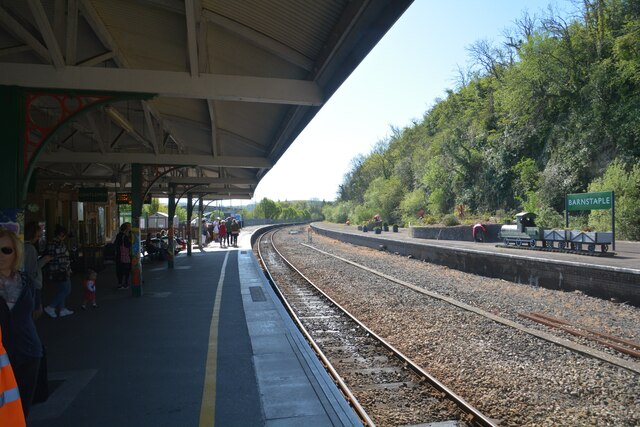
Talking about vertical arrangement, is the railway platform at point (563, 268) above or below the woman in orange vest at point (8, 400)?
below

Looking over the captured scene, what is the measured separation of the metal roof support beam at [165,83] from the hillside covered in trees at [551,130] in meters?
22.4

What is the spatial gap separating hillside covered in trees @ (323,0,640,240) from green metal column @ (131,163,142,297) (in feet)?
72.2

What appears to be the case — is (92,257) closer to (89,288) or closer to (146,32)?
(89,288)

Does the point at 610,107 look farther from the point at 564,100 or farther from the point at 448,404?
the point at 448,404

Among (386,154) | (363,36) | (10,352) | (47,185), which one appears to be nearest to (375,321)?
(363,36)

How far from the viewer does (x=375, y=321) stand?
393 inches

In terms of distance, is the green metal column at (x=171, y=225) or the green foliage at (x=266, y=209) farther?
the green foliage at (x=266, y=209)

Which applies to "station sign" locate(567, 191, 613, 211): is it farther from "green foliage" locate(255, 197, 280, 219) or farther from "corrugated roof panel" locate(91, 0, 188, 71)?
"green foliage" locate(255, 197, 280, 219)

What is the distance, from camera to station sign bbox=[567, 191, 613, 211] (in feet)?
62.7

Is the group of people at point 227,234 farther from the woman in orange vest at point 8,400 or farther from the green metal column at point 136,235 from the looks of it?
the woman in orange vest at point 8,400

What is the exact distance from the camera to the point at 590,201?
20094mm

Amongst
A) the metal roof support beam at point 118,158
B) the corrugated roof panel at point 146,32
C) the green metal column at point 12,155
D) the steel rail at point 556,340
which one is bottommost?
the steel rail at point 556,340

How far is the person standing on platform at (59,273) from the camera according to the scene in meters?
8.08

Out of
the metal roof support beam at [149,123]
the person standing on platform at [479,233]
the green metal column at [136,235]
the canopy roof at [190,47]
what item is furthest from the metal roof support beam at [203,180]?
the person standing on platform at [479,233]
